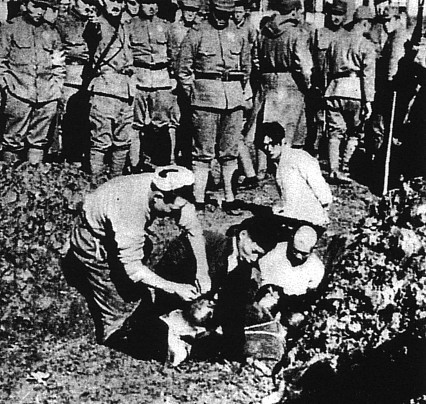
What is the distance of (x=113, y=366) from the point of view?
17.4 ft

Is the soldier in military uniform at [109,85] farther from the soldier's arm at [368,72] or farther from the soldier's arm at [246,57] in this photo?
the soldier's arm at [368,72]

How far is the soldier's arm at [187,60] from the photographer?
297 inches

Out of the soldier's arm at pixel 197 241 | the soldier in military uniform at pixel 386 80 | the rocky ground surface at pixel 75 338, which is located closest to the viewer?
the rocky ground surface at pixel 75 338

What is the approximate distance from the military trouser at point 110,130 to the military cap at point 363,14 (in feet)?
10.7

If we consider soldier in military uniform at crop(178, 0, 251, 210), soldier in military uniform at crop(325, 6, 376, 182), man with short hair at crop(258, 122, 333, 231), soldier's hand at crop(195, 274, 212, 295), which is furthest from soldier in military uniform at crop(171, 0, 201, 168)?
soldier's hand at crop(195, 274, 212, 295)

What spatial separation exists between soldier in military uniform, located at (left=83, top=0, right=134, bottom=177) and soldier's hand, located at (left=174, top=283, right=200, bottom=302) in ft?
9.56

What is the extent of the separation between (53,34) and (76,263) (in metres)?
3.09

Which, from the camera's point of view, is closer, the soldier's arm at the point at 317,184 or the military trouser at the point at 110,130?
the soldier's arm at the point at 317,184

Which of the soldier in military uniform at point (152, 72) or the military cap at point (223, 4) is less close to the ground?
the military cap at point (223, 4)

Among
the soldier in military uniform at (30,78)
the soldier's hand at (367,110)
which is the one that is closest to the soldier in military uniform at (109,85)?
the soldier in military uniform at (30,78)

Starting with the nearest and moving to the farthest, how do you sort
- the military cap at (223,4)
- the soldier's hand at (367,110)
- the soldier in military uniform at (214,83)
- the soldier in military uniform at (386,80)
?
the military cap at (223,4), the soldier in military uniform at (214,83), the soldier's hand at (367,110), the soldier in military uniform at (386,80)

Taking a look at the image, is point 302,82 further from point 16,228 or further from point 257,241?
point 16,228

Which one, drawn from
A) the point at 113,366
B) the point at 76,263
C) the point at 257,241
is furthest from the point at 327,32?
the point at 113,366

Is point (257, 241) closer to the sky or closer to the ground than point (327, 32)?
closer to the ground
